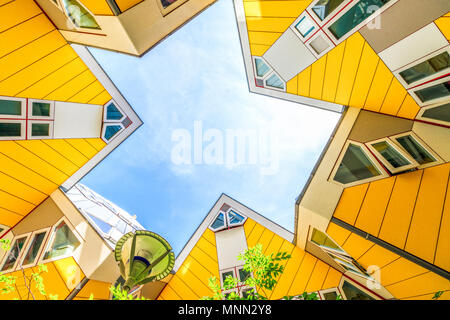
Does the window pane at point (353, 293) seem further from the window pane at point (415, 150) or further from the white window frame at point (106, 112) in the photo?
the white window frame at point (106, 112)

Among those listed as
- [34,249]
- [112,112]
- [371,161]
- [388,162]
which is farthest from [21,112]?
[388,162]

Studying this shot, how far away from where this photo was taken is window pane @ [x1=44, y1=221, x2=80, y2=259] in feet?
23.8

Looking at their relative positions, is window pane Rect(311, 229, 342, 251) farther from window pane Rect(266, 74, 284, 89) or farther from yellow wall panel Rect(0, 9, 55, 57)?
yellow wall panel Rect(0, 9, 55, 57)

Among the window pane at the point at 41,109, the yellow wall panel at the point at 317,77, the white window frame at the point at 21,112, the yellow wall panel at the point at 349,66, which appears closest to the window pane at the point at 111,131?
the window pane at the point at 41,109

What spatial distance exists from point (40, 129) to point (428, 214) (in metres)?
11.4

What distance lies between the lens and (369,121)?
6.35 metres

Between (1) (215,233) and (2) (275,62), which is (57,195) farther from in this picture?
(2) (275,62)

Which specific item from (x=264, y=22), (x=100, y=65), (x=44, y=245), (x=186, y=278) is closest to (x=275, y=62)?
(x=264, y=22)

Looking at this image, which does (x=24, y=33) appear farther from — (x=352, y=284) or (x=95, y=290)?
(x=352, y=284)

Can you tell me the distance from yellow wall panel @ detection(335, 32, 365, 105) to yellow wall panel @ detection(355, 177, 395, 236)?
3.02 metres

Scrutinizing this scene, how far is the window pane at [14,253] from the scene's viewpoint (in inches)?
297

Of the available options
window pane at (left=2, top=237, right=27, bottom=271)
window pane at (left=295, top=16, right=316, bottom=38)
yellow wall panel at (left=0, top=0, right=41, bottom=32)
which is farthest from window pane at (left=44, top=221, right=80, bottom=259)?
window pane at (left=295, top=16, right=316, bottom=38)

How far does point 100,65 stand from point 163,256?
7.31 meters

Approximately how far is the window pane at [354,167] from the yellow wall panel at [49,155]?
33.2 feet
